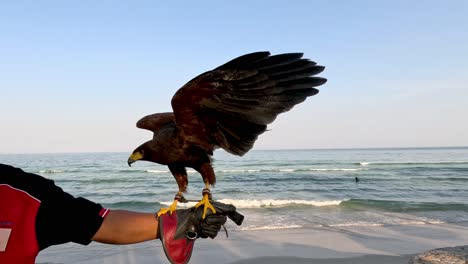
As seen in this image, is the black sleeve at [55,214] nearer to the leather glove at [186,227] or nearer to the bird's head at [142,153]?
the leather glove at [186,227]

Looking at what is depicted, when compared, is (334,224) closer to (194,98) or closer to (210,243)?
(210,243)

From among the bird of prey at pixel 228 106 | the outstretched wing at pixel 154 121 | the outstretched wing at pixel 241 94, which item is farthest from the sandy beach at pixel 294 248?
the outstretched wing at pixel 241 94

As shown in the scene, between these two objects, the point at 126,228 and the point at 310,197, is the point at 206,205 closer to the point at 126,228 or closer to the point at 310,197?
the point at 126,228

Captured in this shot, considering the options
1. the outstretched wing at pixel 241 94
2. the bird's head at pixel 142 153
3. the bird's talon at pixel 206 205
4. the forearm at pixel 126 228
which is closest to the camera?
the forearm at pixel 126 228

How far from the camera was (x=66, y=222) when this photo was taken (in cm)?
165

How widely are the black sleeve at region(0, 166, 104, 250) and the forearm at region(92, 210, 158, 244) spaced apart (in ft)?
0.18

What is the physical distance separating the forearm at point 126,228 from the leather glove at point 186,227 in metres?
0.06

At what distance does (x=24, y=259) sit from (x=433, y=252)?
4.50m

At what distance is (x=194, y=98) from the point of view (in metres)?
2.46

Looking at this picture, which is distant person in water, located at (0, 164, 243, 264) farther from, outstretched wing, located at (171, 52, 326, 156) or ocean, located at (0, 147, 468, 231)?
ocean, located at (0, 147, 468, 231)

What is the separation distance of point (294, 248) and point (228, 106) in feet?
19.7

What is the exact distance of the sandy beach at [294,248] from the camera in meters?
7.07

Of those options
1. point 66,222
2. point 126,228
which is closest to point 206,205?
point 126,228

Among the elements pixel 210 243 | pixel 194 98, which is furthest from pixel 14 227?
pixel 210 243
